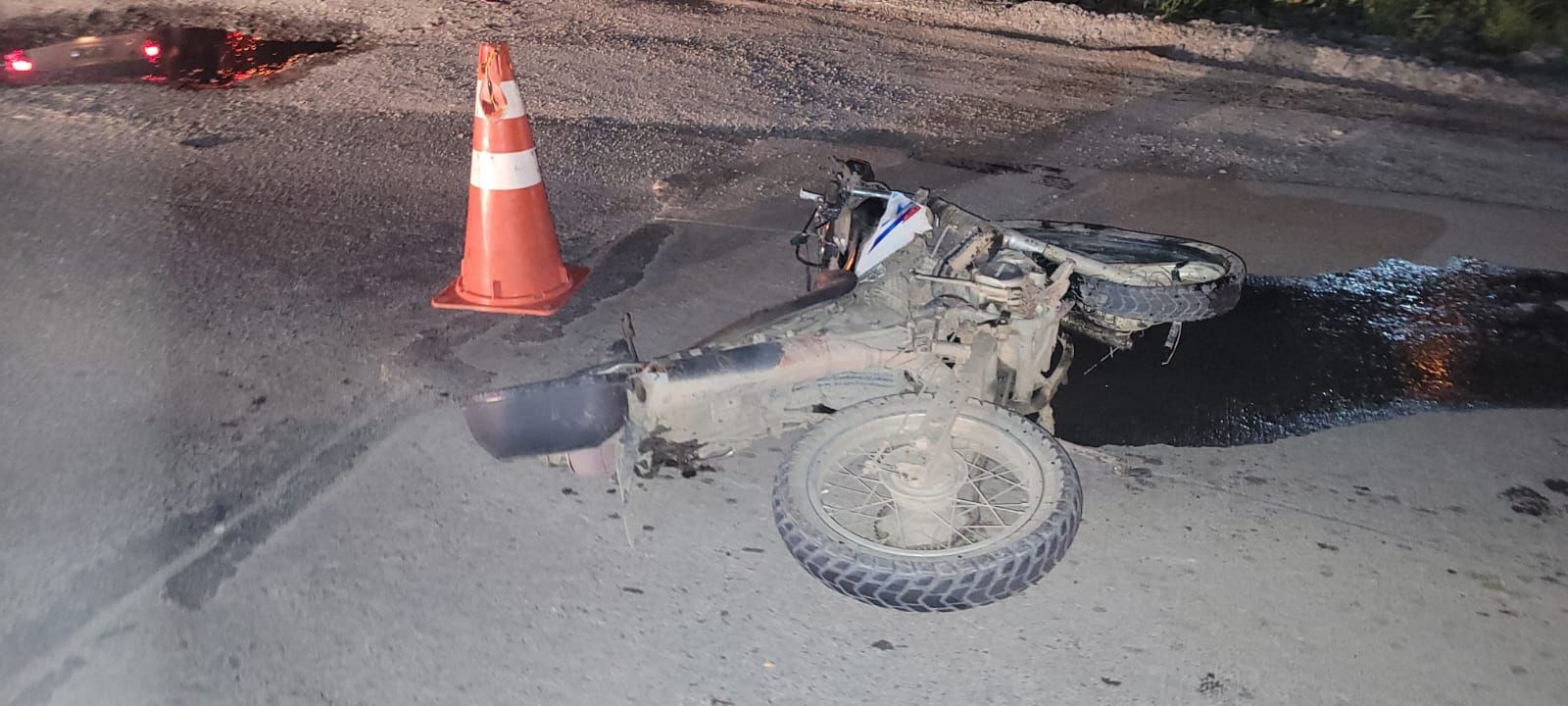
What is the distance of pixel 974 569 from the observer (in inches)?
115

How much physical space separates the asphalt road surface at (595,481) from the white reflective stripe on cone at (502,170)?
2.05 feet

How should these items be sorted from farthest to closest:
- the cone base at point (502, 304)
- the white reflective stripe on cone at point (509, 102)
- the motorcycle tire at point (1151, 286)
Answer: the cone base at point (502, 304)
the white reflective stripe on cone at point (509, 102)
the motorcycle tire at point (1151, 286)

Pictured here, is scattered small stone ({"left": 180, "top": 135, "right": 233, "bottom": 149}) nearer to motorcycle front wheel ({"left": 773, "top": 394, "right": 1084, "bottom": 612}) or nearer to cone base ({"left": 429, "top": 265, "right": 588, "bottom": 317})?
cone base ({"left": 429, "top": 265, "right": 588, "bottom": 317})

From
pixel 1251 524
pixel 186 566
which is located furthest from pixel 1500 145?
pixel 186 566

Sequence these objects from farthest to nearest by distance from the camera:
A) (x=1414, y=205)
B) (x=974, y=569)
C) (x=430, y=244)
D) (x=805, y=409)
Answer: (x=1414, y=205)
(x=430, y=244)
(x=805, y=409)
(x=974, y=569)

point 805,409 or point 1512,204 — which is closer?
point 805,409

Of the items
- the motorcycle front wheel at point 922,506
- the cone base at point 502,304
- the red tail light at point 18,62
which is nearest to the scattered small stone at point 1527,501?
the motorcycle front wheel at point 922,506

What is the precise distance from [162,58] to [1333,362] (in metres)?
8.97

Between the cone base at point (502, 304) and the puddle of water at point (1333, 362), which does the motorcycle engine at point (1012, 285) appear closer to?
the puddle of water at point (1333, 362)

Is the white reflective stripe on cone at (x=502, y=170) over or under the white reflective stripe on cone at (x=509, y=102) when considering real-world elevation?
under

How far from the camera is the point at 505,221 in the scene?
4.92 metres

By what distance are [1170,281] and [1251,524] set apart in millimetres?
1166

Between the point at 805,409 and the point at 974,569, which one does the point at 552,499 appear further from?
the point at 974,569

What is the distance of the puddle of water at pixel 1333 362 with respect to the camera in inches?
172
